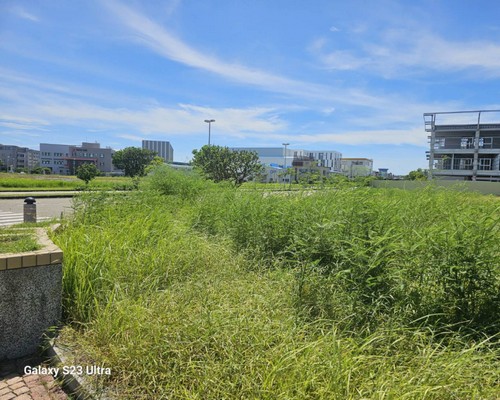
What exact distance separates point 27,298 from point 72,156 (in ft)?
428

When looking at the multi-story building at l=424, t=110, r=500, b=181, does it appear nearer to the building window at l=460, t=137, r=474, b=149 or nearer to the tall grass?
the building window at l=460, t=137, r=474, b=149

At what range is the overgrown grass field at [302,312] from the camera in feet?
7.17

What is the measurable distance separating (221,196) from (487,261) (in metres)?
5.68

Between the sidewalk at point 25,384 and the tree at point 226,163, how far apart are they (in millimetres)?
25593

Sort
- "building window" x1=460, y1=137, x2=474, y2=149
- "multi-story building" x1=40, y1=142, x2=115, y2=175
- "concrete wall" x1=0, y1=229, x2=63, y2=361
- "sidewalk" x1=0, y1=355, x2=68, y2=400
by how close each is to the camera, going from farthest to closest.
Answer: "multi-story building" x1=40, y1=142, x2=115, y2=175
"building window" x1=460, y1=137, x2=474, y2=149
"concrete wall" x1=0, y1=229, x2=63, y2=361
"sidewalk" x1=0, y1=355, x2=68, y2=400

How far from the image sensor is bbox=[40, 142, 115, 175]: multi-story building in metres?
112

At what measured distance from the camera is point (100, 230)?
15.9 ft

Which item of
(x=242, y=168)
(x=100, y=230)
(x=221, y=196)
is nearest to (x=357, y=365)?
(x=100, y=230)

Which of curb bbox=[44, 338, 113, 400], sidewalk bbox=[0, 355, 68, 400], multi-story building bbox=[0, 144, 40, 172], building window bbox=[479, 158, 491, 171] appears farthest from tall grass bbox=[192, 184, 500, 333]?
multi-story building bbox=[0, 144, 40, 172]

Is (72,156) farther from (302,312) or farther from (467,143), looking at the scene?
(302,312)

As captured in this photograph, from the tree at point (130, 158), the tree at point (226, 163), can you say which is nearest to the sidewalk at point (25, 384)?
the tree at point (226, 163)

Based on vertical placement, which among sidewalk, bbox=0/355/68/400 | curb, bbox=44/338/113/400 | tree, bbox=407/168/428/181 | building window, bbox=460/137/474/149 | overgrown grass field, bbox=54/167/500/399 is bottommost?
sidewalk, bbox=0/355/68/400

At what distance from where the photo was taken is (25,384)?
2.64 m

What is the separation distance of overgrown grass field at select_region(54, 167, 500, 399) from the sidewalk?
0.28m
